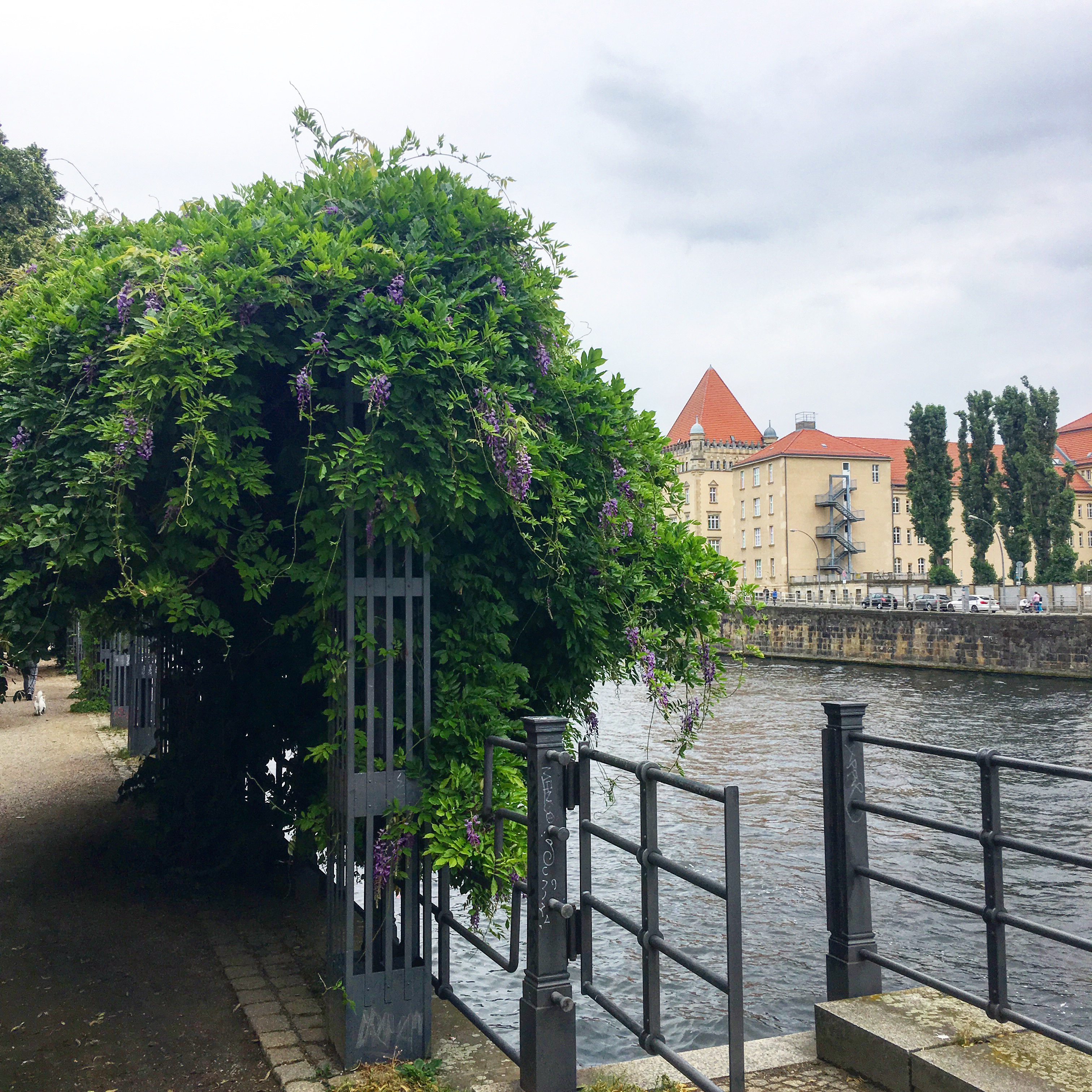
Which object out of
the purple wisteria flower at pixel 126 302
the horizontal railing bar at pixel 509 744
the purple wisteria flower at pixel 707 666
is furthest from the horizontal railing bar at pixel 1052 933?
the purple wisteria flower at pixel 126 302

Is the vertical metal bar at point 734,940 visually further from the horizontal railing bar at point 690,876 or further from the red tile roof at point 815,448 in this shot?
the red tile roof at point 815,448

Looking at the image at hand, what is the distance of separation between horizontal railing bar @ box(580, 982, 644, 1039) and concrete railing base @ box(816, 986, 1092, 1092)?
2.82 feet

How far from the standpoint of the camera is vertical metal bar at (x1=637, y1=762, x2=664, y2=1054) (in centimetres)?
372

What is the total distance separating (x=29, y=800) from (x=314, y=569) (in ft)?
25.5

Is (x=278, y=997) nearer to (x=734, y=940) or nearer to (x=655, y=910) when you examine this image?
(x=655, y=910)

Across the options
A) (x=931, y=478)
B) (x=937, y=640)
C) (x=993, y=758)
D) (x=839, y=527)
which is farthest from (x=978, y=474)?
(x=993, y=758)

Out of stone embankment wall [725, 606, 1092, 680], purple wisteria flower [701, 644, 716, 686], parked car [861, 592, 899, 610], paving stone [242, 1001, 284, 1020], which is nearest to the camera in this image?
paving stone [242, 1001, 284, 1020]

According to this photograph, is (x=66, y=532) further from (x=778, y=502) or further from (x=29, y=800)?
(x=778, y=502)

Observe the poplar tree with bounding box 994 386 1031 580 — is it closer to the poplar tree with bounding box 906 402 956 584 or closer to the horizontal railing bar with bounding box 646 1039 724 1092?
the poplar tree with bounding box 906 402 956 584

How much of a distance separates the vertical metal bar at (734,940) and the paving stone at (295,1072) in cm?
Answer: 166

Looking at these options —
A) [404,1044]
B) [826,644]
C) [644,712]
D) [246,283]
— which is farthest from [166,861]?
[826,644]

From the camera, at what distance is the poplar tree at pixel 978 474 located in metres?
58.7

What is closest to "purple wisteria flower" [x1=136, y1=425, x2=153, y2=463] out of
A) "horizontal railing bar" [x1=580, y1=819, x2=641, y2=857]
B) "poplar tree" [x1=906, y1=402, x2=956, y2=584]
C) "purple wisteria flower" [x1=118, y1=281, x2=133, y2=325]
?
"purple wisteria flower" [x1=118, y1=281, x2=133, y2=325]

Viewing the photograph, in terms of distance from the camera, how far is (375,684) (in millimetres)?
4375
